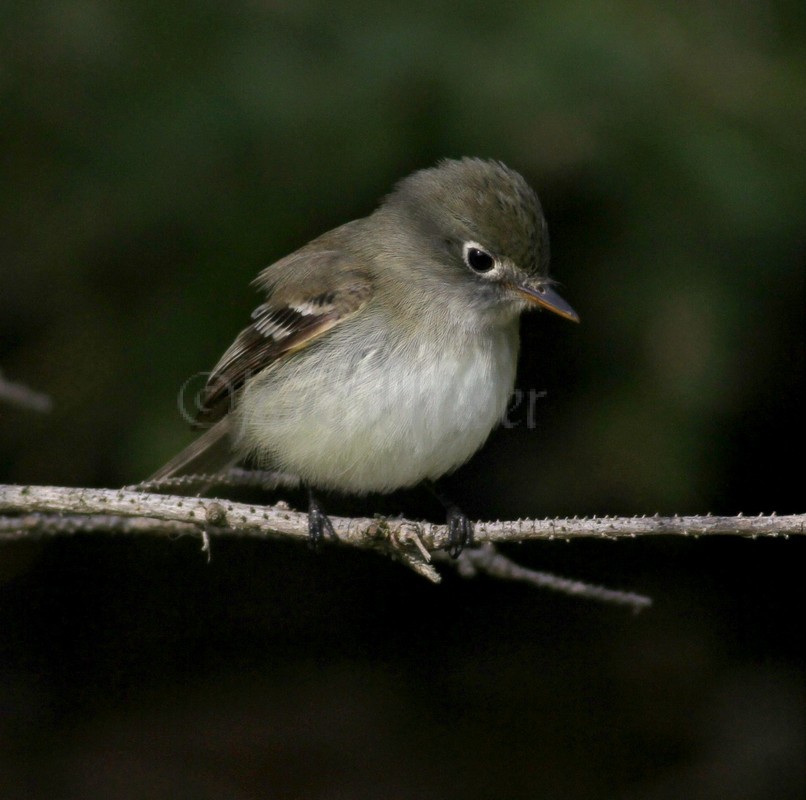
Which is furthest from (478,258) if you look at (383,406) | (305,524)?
(305,524)

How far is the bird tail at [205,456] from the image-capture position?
12.1 feet

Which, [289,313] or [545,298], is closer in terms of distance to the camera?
[545,298]

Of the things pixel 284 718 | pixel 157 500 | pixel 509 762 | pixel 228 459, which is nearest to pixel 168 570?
pixel 284 718

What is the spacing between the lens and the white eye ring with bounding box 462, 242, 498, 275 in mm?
3420

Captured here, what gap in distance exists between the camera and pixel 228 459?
3.99 meters

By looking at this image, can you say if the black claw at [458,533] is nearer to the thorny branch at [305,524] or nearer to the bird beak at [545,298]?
the thorny branch at [305,524]

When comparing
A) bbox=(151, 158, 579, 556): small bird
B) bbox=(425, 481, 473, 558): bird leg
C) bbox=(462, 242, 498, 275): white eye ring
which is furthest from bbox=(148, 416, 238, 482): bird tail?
bbox=(462, 242, 498, 275): white eye ring

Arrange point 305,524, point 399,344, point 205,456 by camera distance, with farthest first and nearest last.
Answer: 1. point 205,456
2. point 399,344
3. point 305,524

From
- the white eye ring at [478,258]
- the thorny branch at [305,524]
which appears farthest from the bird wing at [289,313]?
the thorny branch at [305,524]

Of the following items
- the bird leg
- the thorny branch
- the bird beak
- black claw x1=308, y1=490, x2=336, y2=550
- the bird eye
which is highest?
the bird eye

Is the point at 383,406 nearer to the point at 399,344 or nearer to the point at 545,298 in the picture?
the point at 399,344

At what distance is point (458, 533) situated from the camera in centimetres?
347

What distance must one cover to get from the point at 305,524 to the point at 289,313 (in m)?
1.07

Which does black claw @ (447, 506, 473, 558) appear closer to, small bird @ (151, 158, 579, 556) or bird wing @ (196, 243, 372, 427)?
small bird @ (151, 158, 579, 556)
